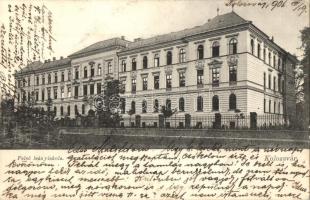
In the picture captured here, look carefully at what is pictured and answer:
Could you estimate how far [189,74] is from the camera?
835 centimetres

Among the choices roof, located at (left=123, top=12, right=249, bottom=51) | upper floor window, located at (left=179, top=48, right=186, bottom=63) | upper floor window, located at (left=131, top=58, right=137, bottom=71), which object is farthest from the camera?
upper floor window, located at (left=179, top=48, right=186, bottom=63)

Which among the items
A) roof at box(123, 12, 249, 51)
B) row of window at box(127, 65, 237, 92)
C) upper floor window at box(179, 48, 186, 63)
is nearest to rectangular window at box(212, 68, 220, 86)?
row of window at box(127, 65, 237, 92)

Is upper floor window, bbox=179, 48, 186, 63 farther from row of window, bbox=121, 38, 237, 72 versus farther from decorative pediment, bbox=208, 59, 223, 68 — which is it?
decorative pediment, bbox=208, 59, 223, 68

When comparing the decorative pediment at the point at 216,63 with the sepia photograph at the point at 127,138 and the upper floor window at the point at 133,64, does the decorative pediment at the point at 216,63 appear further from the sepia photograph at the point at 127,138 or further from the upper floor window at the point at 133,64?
the sepia photograph at the point at 127,138

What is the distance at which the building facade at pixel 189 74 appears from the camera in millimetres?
6922

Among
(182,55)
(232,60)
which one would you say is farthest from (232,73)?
(182,55)

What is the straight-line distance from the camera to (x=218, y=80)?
28.1ft

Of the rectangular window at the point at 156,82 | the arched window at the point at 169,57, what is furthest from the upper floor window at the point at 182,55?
the rectangular window at the point at 156,82

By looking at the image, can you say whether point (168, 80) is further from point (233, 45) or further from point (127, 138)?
point (127, 138)

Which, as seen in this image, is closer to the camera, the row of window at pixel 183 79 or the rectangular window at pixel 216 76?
the rectangular window at pixel 216 76

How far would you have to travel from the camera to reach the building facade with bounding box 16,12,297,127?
22.7 ft

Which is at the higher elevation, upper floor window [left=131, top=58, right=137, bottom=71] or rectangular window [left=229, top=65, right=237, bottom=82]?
upper floor window [left=131, top=58, right=137, bottom=71]

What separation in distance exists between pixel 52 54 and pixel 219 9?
7.67 ft

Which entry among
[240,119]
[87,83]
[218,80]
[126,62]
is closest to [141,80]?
[126,62]
